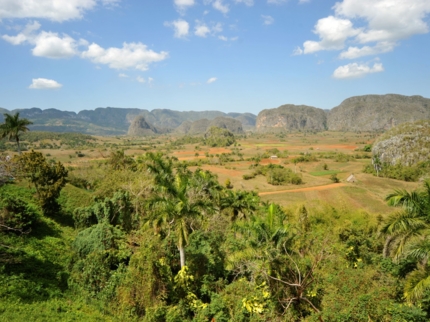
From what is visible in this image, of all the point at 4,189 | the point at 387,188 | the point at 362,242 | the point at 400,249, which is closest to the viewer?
the point at 400,249

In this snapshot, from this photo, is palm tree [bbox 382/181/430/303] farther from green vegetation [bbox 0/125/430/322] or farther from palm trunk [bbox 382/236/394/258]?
palm trunk [bbox 382/236/394/258]

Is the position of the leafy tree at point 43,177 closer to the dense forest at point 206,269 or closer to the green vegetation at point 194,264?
the green vegetation at point 194,264

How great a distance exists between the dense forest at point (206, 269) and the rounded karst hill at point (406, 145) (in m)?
50.0

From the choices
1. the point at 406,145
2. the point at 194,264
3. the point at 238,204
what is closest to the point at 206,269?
the point at 194,264

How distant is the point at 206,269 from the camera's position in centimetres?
1602

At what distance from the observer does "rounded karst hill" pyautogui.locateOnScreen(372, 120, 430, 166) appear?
196 feet

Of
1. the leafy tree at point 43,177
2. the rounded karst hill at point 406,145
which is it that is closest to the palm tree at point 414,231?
the leafy tree at point 43,177

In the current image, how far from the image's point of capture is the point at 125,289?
14.0 metres

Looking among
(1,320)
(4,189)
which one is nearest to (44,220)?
(4,189)

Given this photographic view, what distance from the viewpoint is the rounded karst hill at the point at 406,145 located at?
59688 millimetres

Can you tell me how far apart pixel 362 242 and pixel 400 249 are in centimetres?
890

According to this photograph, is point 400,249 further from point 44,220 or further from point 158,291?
point 44,220

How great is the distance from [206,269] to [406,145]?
6316 centimetres

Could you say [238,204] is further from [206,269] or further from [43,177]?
[43,177]
